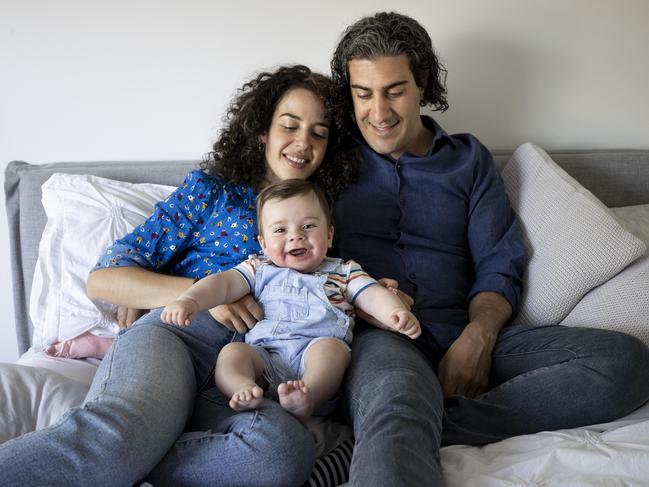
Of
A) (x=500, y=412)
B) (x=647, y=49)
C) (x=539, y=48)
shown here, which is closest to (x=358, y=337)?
(x=500, y=412)

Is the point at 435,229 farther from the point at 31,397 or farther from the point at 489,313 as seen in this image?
the point at 31,397

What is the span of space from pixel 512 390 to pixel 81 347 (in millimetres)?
1172

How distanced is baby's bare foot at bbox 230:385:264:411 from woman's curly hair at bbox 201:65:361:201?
27.6 inches

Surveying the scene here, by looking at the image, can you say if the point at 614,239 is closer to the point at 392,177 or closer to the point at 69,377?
the point at 392,177

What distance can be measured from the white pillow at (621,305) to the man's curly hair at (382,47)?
0.76 m

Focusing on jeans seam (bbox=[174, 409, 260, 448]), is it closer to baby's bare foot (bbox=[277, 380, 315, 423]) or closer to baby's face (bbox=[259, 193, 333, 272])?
baby's bare foot (bbox=[277, 380, 315, 423])

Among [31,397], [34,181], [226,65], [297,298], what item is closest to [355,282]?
[297,298]

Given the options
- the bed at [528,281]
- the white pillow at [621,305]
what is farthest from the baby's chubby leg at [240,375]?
the white pillow at [621,305]

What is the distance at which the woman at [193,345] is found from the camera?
1.14 metres

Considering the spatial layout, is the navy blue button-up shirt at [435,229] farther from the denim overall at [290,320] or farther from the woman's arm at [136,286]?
the woman's arm at [136,286]

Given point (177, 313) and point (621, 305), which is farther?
point (621, 305)

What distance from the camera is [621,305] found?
1.64 metres

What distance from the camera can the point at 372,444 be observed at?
3.84 ft

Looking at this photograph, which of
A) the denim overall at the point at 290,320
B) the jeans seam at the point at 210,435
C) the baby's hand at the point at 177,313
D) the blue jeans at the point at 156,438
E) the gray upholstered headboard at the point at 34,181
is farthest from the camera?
the gray upholstered headboard at the point at 34,181
